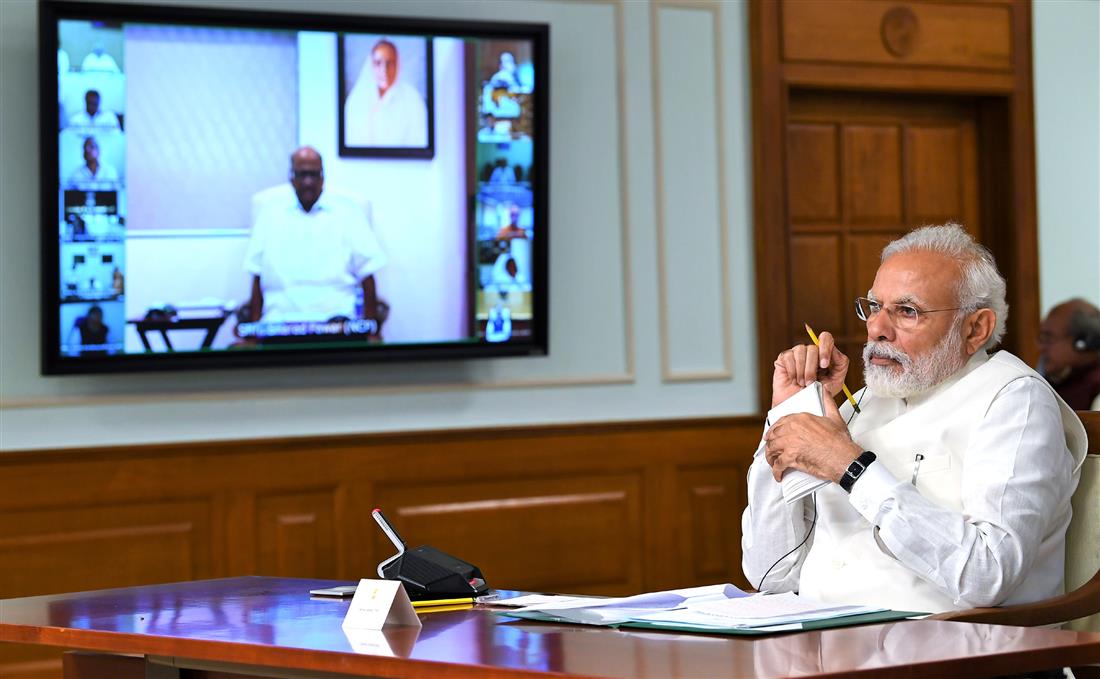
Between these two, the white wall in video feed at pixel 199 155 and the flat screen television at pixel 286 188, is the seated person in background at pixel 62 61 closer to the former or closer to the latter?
the flat screen television at pixel 286 188

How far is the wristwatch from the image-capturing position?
2.42 meters

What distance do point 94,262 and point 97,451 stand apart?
24.2 inches

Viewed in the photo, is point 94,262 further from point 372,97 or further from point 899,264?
point 899,264

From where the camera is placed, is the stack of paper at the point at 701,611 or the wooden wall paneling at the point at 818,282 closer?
the stack of paper at the point at 701,611

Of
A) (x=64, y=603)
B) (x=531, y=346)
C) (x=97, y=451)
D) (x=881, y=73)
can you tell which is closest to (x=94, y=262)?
(x=97, y=451)

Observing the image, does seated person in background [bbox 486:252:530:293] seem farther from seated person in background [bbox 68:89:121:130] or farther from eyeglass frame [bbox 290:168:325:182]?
seated person in background [bbox 68:89:121:130]

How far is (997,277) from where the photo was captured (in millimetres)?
2738

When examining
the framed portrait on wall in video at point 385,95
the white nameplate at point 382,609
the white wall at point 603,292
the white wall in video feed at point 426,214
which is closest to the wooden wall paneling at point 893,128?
the white wall at point 603,292

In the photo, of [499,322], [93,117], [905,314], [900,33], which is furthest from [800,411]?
[900,33]

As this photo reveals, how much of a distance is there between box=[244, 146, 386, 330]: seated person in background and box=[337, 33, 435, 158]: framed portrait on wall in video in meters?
0.18

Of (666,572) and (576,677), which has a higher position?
(576,677)

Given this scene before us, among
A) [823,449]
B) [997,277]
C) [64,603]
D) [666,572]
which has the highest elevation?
[997,277]

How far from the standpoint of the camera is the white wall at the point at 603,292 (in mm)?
4652

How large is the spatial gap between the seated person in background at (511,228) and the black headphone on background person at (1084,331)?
6.67ft
